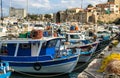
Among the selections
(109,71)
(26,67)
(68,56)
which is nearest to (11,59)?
(26,67)

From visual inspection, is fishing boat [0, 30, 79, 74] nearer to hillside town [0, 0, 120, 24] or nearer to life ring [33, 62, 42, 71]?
life ring [33, 62, 42, 71]

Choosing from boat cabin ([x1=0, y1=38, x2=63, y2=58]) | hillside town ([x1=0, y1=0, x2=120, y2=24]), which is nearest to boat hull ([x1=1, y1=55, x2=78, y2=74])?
boat cabin ([x1=0, y1=38, x2=63, y2=58])

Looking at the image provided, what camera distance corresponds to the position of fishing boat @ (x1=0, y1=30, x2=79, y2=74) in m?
17.4

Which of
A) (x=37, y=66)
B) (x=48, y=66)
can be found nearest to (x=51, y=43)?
(x=48, y=66)

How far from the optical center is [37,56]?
17422 mm

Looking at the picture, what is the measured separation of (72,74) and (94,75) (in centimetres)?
590

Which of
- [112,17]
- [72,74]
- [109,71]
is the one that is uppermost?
[109,71]

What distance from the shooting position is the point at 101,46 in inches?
1009

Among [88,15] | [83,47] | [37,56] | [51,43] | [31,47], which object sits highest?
[51,43]

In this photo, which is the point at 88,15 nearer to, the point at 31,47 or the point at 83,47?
the point at 83,47

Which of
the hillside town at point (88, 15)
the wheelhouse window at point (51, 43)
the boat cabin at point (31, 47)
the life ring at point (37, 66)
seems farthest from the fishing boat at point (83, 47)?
the hillside town at point (88, 15)

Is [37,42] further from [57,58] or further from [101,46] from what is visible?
[101,46]

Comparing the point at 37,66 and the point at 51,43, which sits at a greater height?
the point at 51,43

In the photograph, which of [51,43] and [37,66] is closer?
[37,66]
